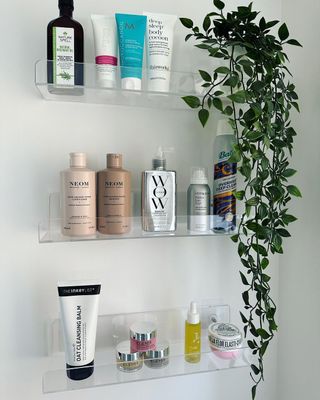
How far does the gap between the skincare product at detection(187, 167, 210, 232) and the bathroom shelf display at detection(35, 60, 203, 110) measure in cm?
17

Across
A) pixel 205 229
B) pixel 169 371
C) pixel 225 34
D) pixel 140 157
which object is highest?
pixel 225 34

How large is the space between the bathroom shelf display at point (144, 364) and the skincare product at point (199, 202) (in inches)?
9.3

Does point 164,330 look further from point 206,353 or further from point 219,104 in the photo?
point 219,104

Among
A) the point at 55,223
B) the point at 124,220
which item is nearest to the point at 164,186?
the point at 124,220

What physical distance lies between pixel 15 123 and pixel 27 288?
1.17ft

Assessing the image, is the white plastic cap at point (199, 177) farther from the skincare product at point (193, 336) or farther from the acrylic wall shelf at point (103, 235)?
the skincare product at point (193, 336)

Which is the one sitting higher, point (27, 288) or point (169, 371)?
point (27, 288)

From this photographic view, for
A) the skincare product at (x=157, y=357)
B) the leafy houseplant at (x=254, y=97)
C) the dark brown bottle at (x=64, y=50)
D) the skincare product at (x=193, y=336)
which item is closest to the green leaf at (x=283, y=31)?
the leafy houseplant at (x=254, y=97)

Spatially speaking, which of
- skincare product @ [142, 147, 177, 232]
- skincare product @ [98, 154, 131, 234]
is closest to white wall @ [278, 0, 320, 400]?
skincare product @ [142, 147, 177, 232]

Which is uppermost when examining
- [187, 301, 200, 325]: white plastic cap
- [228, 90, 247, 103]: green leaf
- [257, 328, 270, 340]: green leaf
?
[228, 90, 247, 103]: green leaf

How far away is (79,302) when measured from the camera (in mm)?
633

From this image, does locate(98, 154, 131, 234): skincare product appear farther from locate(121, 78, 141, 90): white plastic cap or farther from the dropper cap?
locate(121, 78, 141, 90): white plastic cap

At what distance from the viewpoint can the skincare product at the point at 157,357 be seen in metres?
0.68

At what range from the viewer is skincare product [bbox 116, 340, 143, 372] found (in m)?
0.67
